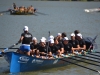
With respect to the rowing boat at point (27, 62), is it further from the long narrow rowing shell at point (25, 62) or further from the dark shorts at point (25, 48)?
the dark shorts at point (25, 48)

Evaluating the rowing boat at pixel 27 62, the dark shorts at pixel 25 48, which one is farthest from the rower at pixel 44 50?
the dark shorts at pixel 25 48

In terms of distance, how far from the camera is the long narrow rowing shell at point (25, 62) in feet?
42.3

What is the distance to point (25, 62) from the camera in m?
13.2

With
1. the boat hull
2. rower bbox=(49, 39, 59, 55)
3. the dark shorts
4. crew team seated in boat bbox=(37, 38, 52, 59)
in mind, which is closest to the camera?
the boat hull

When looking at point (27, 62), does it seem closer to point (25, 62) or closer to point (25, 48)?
point (25, 62)

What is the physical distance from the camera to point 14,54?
42.0 ft

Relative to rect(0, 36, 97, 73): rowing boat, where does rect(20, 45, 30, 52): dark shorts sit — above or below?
above

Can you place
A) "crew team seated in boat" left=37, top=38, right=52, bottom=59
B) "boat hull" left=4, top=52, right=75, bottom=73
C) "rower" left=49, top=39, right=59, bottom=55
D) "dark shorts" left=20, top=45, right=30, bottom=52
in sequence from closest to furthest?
"boat hull" left=4, top=52, right=75, bottom=73 → "dark shorts" left=20, top=45, right=30, bottom=52 → "crew team seated in boat" left=37, top=38, right=52, bottom=59 → "rower" left=49, top=39, right=59, bottom=55

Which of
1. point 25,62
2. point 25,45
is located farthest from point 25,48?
point 25,62

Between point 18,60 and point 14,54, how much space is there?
0.37 metres

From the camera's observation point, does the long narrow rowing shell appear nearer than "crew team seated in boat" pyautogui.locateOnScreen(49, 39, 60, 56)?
Yes

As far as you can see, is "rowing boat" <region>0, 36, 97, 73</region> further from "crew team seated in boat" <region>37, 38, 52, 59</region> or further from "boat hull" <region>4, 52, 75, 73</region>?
"crew team seated in boat" <region>37, 38, 52, 59</region>

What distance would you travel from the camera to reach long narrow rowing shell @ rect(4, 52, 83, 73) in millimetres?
12898

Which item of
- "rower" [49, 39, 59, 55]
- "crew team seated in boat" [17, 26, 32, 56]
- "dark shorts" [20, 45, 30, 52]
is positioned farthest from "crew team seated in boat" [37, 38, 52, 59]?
"dark shorts" [20, 45, 30, 52]
